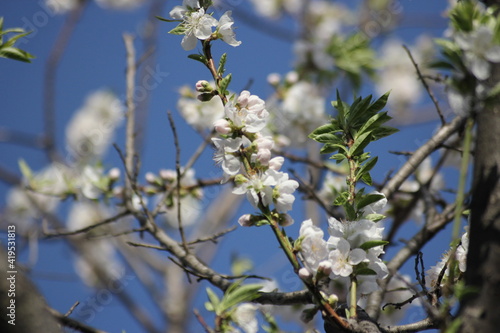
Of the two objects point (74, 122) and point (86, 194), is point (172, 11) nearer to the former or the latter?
point (86, 194)

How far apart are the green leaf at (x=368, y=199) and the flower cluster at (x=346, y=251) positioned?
0.06 ft

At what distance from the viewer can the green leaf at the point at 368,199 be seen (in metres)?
0.87

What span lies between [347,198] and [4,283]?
0.56 m

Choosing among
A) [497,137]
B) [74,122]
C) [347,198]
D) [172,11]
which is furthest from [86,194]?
[74,122]

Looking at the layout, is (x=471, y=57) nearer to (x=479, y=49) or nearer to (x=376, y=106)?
(x=479, y=49)

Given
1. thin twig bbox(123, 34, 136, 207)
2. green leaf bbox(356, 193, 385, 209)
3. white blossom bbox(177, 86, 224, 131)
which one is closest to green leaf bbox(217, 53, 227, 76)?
green leaf bbox(356, 193, 385, 209)

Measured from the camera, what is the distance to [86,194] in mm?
1864

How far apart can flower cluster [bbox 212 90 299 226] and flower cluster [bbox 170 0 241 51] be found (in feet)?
0.43

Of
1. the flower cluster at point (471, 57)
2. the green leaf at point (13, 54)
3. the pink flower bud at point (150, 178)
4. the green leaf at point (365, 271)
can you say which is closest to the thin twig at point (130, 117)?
the pink flower bud at point (150, 178)

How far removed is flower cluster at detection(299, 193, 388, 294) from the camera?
0.83 metres

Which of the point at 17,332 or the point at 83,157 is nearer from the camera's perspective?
the point at 17,332

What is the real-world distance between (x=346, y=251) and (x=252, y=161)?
22 cm

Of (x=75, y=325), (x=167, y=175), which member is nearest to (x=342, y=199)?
(x=75, y=325)

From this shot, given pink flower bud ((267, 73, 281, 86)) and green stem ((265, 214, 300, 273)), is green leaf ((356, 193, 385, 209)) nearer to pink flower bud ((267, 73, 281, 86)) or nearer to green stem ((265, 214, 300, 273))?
green stem ((265, 214, 300, 273))
